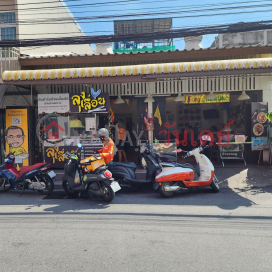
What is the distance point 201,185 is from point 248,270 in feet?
11.8

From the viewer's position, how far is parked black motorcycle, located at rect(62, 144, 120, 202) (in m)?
6.14

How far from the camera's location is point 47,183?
281 inches

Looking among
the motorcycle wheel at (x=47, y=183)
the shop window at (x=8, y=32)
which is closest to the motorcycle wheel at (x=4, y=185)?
the motorcycle wheel at (x=47, y=183)

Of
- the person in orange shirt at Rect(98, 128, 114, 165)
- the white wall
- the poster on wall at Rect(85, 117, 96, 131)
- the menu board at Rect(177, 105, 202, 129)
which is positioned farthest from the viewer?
the menu board at Rect(177, 105, 202, 129)

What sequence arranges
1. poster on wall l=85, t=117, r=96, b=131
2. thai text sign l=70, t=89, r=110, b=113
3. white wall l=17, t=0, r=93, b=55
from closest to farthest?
thai text sign l=70, t=89, r=110, b=113 → poster on wall l=85, t=117, r=96, b=131 → white wall l=17, t=0, r=93, b=55

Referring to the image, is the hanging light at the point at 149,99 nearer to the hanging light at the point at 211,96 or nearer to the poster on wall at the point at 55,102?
the hanging light at the point at 211,96

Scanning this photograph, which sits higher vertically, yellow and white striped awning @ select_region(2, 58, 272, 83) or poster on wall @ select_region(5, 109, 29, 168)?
yellow and white striped awning @ select_region(2, 58, 272, 83)

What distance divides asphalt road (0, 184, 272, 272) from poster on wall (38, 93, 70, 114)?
358cm

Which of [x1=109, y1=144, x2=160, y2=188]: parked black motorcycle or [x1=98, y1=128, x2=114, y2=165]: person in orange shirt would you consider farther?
[x1=109, y1=144, x2=160, y2=188]: parked black motorcycle

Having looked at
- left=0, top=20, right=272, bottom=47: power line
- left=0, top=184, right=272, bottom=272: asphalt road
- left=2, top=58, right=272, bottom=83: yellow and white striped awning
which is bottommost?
left=0, top=184, right=272, bottom=272: asphalt road

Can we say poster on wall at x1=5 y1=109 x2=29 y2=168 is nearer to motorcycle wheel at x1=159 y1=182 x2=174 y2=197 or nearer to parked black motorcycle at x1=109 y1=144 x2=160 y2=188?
parked black motorcycle at x1=109 y1=144 x2=160 y2=188

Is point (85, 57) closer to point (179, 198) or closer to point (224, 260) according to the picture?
point (179, 198)

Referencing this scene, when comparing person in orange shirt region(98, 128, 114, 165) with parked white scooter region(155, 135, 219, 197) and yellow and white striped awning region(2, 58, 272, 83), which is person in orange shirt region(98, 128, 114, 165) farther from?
yellow and white striped awning region(2, 58, 272, 83)

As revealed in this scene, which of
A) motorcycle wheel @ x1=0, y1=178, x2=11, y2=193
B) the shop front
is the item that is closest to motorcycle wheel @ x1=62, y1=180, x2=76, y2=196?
motorcycle wheel @ x1=0, y1=178, x2=11, y2=193
